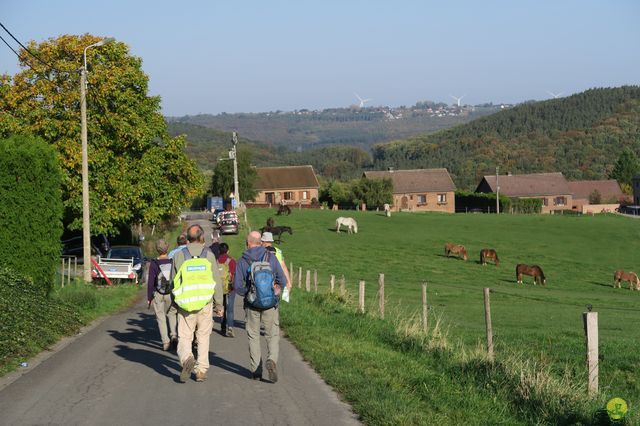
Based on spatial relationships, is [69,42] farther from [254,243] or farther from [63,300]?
[254,243]

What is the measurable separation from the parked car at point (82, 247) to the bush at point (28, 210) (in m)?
14.5

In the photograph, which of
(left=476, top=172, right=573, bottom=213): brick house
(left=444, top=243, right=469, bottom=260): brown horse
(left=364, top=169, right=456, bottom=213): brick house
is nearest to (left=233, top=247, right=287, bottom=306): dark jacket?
(left=444, top=243, right=469, bottom=260): brown horse

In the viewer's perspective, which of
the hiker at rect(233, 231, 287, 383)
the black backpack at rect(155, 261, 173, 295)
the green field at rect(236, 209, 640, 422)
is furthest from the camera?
the green field at rect(236, 209, 640, 422)

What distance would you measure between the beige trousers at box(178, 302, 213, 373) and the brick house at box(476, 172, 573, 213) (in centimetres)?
11502

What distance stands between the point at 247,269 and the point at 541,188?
118 meters

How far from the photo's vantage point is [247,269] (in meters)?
12.0

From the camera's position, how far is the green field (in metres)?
17.2

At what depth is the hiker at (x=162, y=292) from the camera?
577 inches

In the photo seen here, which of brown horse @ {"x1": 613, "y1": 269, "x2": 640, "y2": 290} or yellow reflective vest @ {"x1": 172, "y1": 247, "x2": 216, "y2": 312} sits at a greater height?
yellow reflective vest @ {"x1": 172, "y1": 247, "x2": 216, "y2": 312}

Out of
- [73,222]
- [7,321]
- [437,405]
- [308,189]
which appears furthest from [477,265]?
[308,189]

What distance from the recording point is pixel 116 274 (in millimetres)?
31875

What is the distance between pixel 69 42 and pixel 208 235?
79.1 feet

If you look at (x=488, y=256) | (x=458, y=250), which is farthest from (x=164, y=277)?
(x=458, y=250)

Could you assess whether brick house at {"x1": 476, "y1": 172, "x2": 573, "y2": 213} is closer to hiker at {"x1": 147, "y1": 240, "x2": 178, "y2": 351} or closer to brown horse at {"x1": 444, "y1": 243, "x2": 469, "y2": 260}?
brown horse at {"x1": 444, "y1": 243, "x2": 469, "y2": 260}
